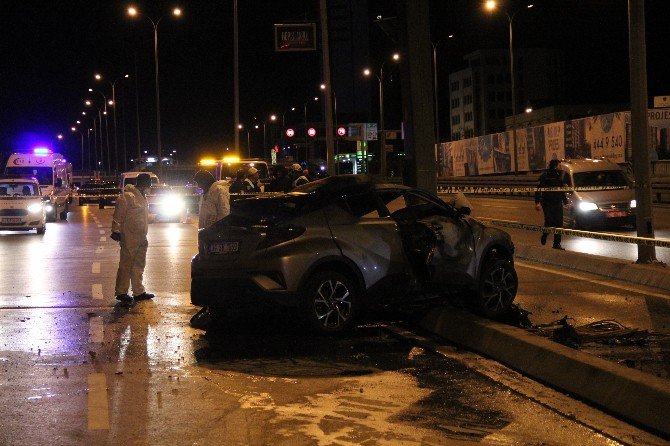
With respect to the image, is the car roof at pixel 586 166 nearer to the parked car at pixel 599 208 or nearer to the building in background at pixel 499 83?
the parked car at pixel 599 208

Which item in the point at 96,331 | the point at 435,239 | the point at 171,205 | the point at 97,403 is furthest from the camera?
the point at 171,205

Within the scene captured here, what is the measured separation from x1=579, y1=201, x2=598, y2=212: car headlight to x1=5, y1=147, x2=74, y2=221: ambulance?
63.2ft

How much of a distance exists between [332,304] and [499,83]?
560 feet

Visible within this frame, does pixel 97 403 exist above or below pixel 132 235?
below

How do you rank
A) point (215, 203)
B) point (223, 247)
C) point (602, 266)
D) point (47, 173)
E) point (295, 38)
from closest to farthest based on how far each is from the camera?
point (223, 247) → point (215, 203) → point (602, 266) → point (295, 38) → point (47, 173)

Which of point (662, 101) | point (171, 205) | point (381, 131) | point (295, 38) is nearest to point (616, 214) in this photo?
point (662, 101)

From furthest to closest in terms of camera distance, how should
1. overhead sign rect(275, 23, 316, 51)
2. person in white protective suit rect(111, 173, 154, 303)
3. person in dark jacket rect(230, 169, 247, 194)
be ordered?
overhead sign rect(275, 23, 316, 51) < person in dark jacket rect(230, 169, 247, 194) < person in white protective suit rect(111, 173, 154, 303)

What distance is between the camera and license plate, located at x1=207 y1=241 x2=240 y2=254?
10406 millimetres

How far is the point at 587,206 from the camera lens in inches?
965

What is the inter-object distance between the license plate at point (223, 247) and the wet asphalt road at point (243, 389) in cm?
90

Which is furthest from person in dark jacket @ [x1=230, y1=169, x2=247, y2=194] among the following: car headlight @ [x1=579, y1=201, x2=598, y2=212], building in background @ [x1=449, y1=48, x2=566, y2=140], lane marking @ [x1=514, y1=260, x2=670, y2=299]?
building in background @ [x1=449, y1=48, x2=566, y2=140]

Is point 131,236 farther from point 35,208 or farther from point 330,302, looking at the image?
point 35,208

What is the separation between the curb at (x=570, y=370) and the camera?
21.9ft

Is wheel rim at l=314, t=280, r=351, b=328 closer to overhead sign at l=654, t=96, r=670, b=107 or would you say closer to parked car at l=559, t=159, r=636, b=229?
overhead sign at l=654, t=96, r=670, b=107
